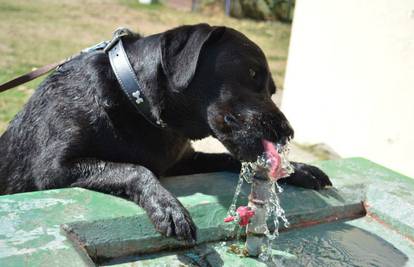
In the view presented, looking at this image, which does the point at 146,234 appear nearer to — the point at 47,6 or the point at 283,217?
the point at 283,217

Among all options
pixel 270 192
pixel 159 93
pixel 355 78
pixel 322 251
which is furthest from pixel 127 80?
pixel 355 78

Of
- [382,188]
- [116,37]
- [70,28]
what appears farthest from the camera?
[70,28]

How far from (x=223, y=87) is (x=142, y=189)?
2.04ft

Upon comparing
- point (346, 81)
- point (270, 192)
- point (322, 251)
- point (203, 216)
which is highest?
point (270, 192)

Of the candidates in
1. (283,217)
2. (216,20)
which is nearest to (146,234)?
(283,217)

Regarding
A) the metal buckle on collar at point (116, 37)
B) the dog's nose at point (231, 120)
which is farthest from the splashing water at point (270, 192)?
the metal buckle on collar at point (116, 37)

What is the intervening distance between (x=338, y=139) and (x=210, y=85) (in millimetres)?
3363

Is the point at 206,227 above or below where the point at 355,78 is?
below

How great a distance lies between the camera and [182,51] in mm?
2643

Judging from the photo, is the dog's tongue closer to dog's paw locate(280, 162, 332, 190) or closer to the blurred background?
dog's paw locate(280, 162, 332, 190)

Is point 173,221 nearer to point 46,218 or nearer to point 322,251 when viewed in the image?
point 46,218

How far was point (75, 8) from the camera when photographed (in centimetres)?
1441

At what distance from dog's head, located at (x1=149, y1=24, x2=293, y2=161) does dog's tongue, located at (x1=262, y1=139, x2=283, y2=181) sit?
0.03 m

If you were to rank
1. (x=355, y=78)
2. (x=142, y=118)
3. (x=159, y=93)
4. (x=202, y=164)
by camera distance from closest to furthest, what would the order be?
(x=159, y=93)
(x=142, y=118)
(x=202, y=164)
(x=355, y=78)
